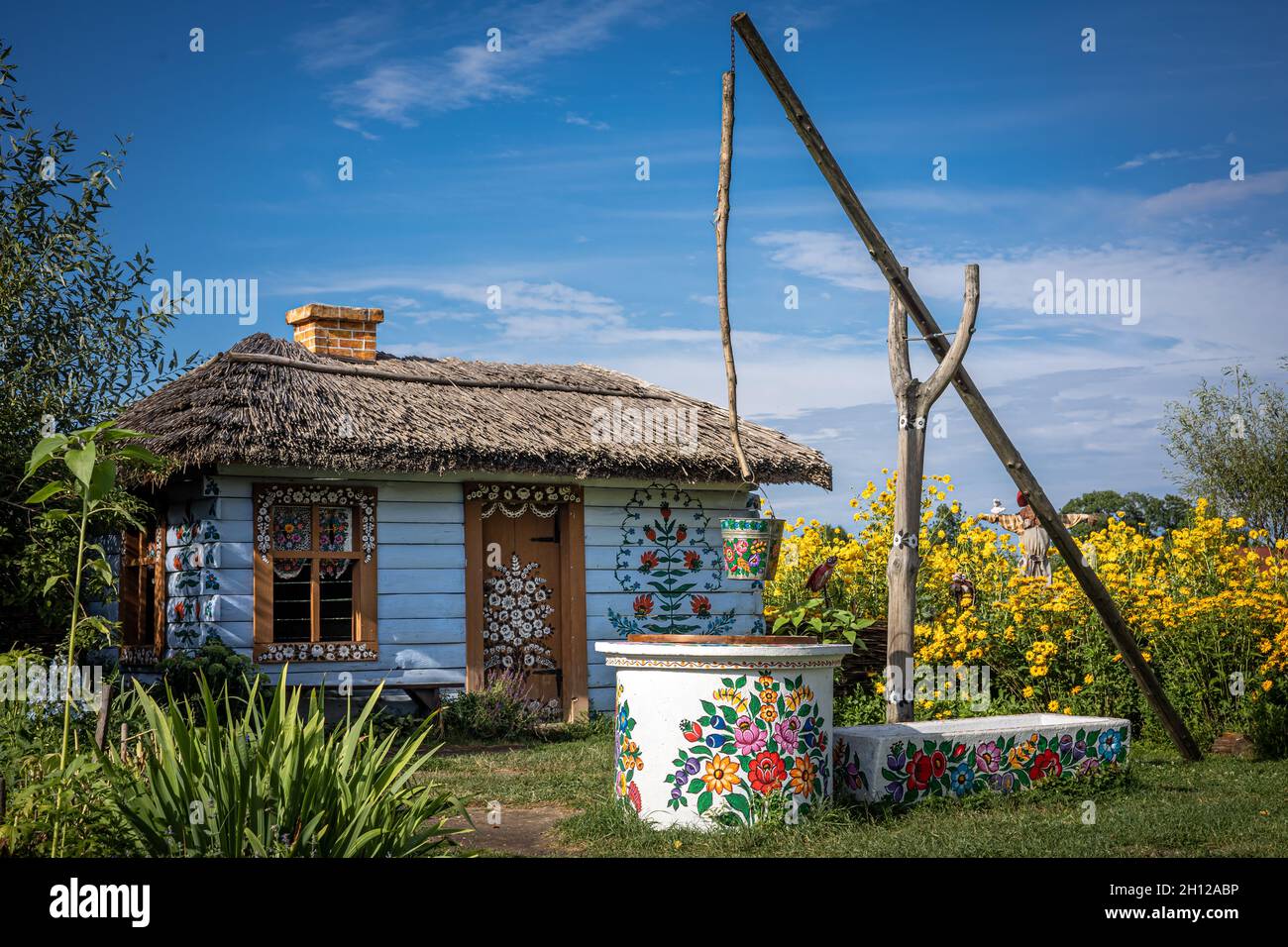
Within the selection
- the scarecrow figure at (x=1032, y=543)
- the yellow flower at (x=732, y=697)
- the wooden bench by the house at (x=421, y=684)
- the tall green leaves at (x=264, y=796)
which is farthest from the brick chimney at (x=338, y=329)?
the tall green leaves at (x=264, y=796)

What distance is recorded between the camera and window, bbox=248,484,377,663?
10477 mm

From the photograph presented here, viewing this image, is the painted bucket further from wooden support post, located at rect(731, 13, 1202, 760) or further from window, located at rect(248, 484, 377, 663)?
window, located at rect(248, 484, 377, 663)

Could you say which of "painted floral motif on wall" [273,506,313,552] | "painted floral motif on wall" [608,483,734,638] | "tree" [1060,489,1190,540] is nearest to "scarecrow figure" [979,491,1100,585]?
"painted floral motif on wall" [608,483,734,638]

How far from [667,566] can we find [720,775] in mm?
6101

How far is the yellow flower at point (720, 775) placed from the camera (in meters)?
6.29

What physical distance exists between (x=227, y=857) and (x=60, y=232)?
6.26m

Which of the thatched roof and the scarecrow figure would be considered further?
the scarecrow figure

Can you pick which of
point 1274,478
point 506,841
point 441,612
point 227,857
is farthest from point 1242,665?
point 1274,478

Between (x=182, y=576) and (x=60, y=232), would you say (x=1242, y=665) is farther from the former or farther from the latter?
(x=60, y=232)

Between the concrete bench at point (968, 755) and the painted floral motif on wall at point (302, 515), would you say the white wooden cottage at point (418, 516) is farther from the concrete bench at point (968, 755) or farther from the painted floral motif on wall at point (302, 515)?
the concrete bench at point (968, 755)

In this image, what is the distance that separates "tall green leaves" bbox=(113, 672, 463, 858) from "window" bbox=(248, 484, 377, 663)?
19.8 feet

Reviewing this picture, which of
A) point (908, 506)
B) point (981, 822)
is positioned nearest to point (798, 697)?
point (981, 822)

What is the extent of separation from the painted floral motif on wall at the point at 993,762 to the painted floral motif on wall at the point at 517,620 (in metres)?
5.35
